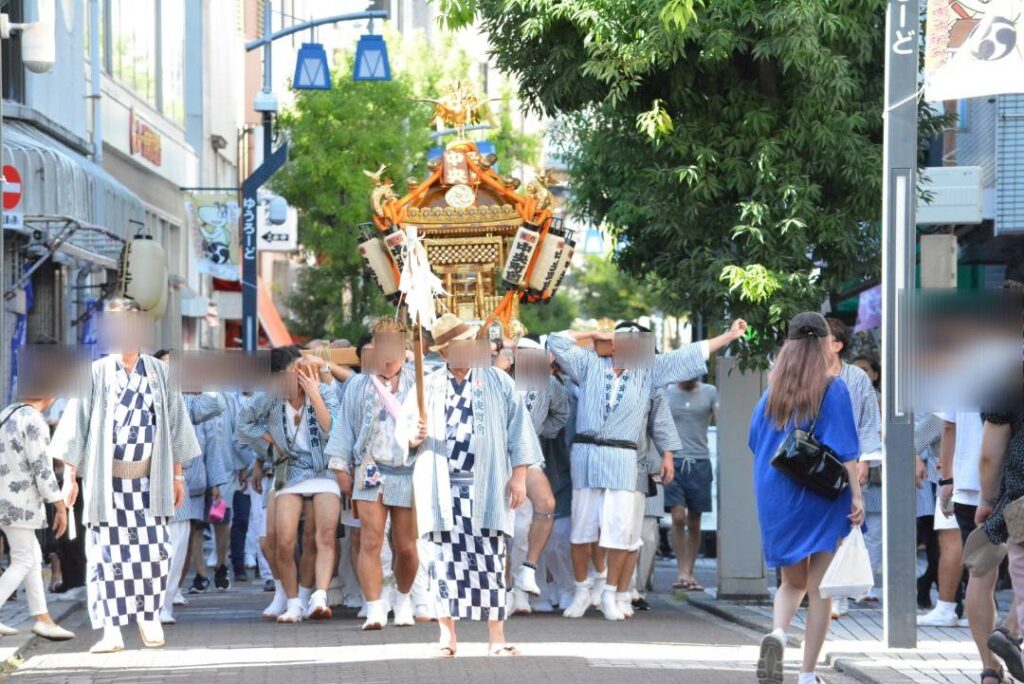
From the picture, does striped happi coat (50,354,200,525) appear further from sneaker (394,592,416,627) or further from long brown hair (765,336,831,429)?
long brown hair (765,336,831,429)

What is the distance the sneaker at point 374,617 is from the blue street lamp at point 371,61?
58.1ft

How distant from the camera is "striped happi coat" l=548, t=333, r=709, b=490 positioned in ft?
45.2

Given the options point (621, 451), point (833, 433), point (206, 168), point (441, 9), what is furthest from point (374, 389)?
point (206, 168)

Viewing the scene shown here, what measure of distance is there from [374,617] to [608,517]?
2.00m

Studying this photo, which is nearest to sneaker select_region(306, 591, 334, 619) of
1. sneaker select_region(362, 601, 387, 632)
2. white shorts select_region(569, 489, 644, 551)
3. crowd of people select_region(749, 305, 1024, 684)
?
sneaker select_region(362, 601, 387, 632)

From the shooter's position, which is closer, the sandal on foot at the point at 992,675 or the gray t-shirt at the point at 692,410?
the sandal on foot at the point at 992,675

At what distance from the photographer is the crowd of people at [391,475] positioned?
11.0 meters

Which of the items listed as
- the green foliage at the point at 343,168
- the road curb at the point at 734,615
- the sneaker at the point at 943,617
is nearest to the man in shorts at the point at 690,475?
the road curb at the point at 734,615

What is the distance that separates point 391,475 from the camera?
12539 mm

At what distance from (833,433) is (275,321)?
3600cm

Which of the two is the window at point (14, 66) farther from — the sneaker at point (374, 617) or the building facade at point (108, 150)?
the sneaker at point (374, 617)

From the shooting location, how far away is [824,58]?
13.9 meters

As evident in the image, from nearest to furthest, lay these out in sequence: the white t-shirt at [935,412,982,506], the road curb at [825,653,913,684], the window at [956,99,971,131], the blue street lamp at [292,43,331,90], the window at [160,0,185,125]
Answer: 1. the road curb at [825,653,913,684]
2. the white t-shirt at [935,412,982,506]
3. the window at [956,99,971,131]
4. the blue street lamp at [292,43,331,90]
5. the window at [160,0,185,125]

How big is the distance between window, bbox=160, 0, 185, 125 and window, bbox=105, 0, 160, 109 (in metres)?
0.74
